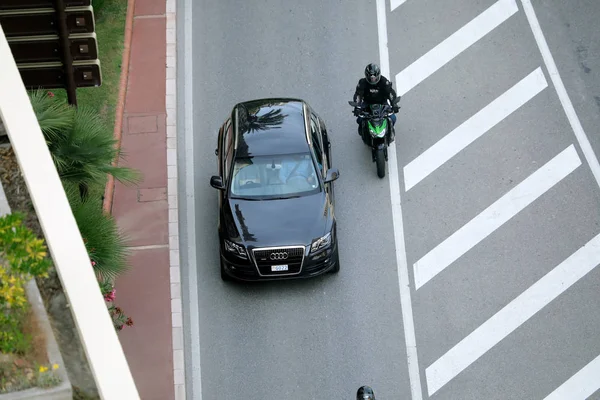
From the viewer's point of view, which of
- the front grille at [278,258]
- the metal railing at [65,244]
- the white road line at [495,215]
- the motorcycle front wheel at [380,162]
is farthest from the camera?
the motorcycle front wheel at [380,162]

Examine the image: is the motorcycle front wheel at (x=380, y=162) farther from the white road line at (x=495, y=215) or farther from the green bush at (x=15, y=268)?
the green bush at (x=15, y=268)

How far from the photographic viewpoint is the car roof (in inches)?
707

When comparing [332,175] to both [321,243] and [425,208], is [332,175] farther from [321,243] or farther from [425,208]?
→ [425,208]

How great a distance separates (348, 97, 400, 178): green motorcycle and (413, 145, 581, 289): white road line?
1.87 meters

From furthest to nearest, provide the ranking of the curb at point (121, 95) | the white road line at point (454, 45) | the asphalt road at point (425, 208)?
the white road line at point (454, 45) < the curb at point (121, 95) < the asphalt road at point (425, 208)

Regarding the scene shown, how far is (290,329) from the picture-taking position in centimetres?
1717

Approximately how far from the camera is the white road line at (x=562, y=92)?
1953 centimetres

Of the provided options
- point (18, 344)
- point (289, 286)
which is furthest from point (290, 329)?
point (18, 344)

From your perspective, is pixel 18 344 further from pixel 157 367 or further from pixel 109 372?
pixel 157 367

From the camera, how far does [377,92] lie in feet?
62.4

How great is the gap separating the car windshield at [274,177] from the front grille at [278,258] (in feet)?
3.18

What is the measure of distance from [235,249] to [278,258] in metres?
0.68

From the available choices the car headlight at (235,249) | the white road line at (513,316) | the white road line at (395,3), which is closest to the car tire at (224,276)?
the car headlight at (235,249)

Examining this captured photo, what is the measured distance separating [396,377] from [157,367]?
354 centimetres
